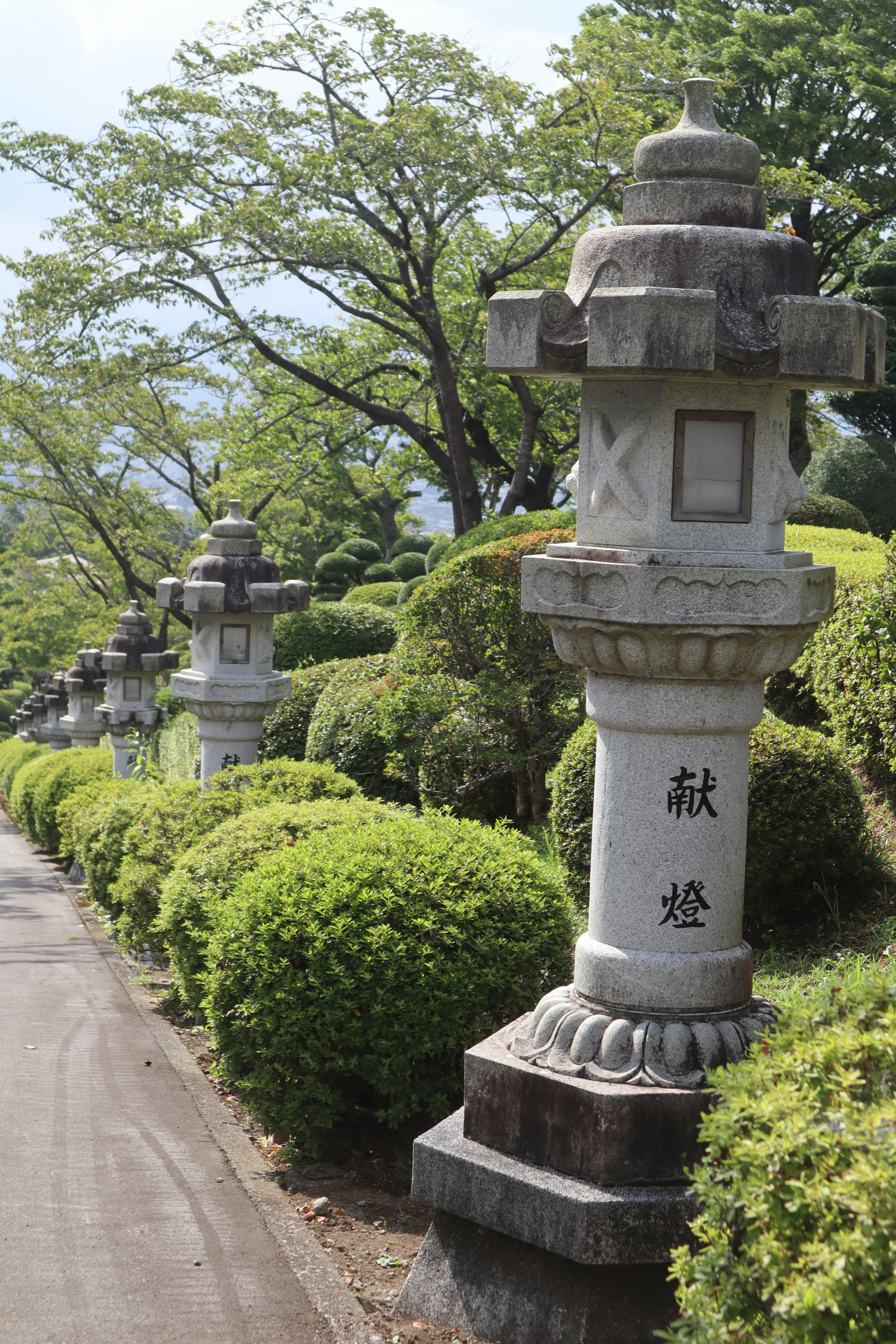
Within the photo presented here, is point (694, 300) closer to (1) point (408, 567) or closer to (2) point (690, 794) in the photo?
(2) point (690, 794)

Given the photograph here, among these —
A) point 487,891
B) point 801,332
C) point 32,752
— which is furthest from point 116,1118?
point 32,752

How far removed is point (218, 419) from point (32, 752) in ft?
35.9

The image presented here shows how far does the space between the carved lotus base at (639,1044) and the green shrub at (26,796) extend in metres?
17.4

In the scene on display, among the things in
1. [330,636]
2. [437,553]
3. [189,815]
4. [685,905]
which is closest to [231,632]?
[189,815]

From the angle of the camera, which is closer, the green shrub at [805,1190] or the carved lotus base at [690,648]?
the green shrub at [805,1190]

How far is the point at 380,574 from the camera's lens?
28391 millimetres

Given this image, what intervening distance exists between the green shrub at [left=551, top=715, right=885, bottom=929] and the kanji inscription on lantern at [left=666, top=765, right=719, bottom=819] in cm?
234

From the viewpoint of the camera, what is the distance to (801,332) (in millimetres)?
3410

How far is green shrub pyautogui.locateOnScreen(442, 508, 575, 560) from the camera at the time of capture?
38.2 ft

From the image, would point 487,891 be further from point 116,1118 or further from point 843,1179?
point 843,1179

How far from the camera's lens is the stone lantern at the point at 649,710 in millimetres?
3434

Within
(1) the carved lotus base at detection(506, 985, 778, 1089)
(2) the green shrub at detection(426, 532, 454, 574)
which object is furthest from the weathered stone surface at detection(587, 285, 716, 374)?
(2) the green shrub at detection(426, 532, 454, 574)

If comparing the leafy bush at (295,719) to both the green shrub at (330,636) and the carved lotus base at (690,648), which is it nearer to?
the green shrub at (330,636)

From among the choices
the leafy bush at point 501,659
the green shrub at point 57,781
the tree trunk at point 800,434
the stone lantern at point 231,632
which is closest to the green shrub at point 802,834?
the leafy bush at point 501,659
